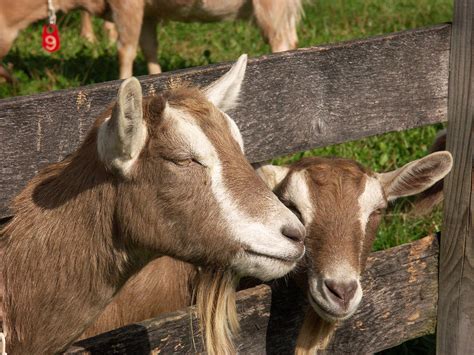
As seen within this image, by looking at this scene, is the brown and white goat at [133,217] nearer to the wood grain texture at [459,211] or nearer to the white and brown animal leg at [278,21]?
the wood grain texture at [459,211]

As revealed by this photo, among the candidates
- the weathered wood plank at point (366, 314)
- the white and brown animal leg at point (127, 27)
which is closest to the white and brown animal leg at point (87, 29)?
the white and brown animal leg at point (127, 27)

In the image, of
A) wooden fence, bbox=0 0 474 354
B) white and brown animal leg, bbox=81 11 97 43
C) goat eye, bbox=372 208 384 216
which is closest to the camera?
wooden fence, bbox=0 0 474 354

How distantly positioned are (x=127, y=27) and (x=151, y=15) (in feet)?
1.71

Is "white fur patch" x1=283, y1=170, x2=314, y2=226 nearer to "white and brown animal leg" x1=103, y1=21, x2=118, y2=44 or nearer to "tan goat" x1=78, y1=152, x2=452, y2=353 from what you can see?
"tan goat" x1=78, y1=152, x2=452, y2=353

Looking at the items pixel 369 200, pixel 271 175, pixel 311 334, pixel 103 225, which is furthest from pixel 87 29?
pixel 103 225

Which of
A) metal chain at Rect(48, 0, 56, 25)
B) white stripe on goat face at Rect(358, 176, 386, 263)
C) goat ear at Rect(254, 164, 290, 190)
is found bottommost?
white stripe on goat face at Rect(358, 176, 386, 263)

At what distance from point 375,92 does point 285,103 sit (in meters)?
0.45

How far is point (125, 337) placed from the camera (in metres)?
3.23

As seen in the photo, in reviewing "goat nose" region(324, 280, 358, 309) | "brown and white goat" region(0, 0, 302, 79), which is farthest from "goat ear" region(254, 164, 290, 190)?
"brown and white goat" region(0, 0, 302, 79)

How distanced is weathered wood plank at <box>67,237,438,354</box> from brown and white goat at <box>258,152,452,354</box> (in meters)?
0.07

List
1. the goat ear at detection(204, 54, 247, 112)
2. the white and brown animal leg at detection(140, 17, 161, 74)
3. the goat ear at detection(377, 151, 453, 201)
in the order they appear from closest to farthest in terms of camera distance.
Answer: the goat ear at detection(204, 54, 247, 112) < the goat ear at detection(377, 151, 453, 201) < the white and brown animal leg at detection(140, 17, 161, 74)

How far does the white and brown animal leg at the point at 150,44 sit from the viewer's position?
9.52 m

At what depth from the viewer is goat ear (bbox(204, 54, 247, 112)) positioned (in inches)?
138

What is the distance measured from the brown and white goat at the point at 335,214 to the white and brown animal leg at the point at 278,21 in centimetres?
499
